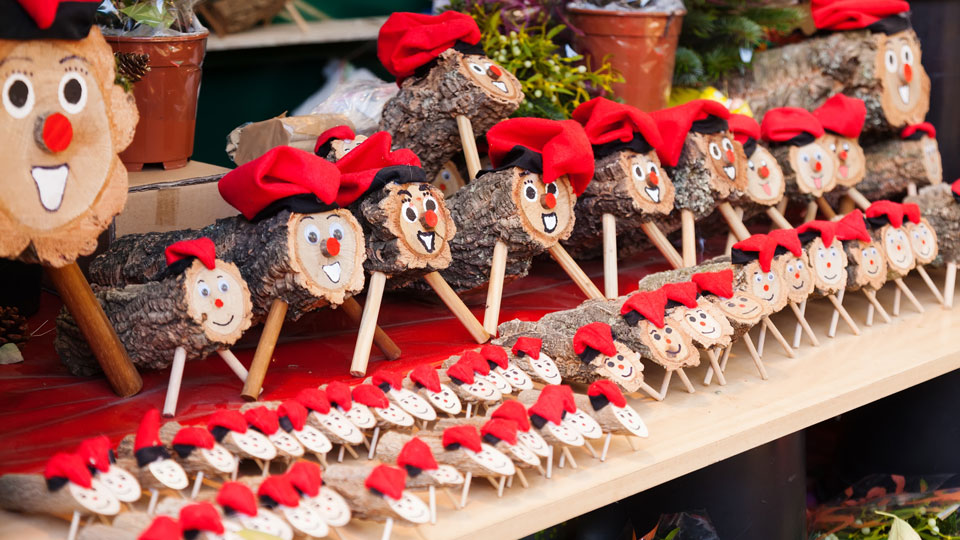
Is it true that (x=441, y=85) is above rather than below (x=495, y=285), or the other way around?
above

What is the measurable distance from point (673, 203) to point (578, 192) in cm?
25

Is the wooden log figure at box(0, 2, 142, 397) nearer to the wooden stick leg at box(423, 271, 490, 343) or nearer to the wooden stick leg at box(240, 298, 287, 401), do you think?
the wooden stick leg at box(240, 298, 287, 401)

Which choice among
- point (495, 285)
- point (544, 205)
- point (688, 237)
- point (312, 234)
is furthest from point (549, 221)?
point (312, 234)

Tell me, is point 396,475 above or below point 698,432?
above

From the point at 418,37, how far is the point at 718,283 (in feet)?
2.29

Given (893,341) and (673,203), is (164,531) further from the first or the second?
(893,341)

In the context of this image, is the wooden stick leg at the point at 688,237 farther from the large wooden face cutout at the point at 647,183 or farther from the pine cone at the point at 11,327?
the pine cone at the point at 11,327

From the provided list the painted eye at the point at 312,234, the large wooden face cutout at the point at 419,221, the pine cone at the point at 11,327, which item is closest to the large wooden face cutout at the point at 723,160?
the large wooden face cutout at the point at 419,221

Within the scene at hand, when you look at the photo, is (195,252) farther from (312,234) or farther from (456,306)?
(456,306)

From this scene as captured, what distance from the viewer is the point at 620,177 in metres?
1.74

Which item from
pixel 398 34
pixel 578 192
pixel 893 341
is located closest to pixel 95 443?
pixel 578 192

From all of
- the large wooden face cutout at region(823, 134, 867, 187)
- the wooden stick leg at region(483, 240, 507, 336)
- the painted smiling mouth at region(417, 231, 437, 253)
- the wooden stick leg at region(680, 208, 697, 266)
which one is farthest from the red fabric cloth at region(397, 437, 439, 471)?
the large wooden face cutout at region(823, 134, 867, 187)

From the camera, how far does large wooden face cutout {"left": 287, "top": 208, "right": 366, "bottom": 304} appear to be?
1.33 meters

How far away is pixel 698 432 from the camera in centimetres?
133
